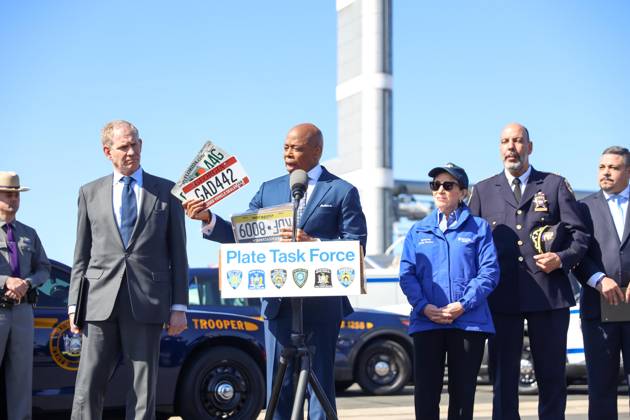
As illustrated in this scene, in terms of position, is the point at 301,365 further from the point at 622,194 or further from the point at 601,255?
the point at 622,194

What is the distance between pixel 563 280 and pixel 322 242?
2.05 m

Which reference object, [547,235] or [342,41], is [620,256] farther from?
[342,41]

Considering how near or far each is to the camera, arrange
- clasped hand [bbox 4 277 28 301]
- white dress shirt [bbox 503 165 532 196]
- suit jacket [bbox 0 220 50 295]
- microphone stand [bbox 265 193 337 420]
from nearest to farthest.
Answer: microphone stand [bbox 265 193 337 420]
white dress shirt [bbox 503 165 532 196]
clasped hand [bbox 4 277 28 301]
suit jacket [bbox 0 220 50 295]

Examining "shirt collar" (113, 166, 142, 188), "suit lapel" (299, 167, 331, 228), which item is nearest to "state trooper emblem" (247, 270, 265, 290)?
"suit lapel" (299, 167, 331, 228)

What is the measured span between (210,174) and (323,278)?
85cm

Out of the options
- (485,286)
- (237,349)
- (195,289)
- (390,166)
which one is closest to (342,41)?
(390,166)

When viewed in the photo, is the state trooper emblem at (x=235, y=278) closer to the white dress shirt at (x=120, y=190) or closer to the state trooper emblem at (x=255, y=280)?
the state trooper emblem at (x=255, y=280)

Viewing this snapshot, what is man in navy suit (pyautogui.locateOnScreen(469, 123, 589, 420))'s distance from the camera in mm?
6867

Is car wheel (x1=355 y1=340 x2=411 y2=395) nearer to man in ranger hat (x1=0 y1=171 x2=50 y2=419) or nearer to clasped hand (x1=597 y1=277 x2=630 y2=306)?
man in ranger hat (x1=0 y1=171 x2=50 y2=419)

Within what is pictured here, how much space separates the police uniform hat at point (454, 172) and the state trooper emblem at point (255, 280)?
1.57 metres

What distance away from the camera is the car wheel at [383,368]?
13.7 metres

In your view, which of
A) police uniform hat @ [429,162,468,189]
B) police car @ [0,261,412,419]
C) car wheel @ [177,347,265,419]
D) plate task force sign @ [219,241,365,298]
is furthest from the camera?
car wheel @ [177,347,265,419]

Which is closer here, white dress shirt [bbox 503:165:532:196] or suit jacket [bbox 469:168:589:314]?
suit jacket [bbox 469:168:589:314]

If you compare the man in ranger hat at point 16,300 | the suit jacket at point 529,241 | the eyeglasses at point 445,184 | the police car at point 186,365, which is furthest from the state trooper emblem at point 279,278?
the man in ranger hat at point 16,300
